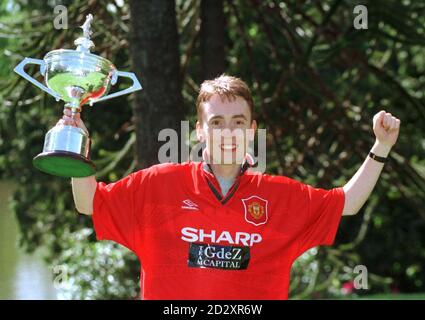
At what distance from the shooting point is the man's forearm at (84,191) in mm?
3094

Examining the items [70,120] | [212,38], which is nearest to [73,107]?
[70,120]

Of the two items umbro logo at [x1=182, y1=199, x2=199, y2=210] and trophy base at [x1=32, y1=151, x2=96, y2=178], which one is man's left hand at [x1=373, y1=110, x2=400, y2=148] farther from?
trophy base at [x1=32, y1=151, x2=96, y2=178]

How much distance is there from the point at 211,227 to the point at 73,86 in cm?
75

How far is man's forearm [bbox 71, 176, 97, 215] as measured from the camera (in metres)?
3.09

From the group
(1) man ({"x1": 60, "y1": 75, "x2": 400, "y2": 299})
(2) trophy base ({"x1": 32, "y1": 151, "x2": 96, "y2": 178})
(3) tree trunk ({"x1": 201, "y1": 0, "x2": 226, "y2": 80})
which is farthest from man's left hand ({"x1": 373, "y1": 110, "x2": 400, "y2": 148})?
(3) tree trunk ({"x1": 201, "y1": 0, "x2": 226, "y2": 80})

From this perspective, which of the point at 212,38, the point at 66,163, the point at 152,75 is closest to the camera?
the point at 66,163

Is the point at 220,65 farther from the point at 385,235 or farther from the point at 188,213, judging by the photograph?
the point at 385,235

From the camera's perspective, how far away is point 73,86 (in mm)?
3229

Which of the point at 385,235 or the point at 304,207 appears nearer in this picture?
the point at 304,207

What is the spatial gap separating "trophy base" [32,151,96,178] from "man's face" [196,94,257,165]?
17.2 inches

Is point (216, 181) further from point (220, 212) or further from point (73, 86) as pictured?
point (73, 86)
